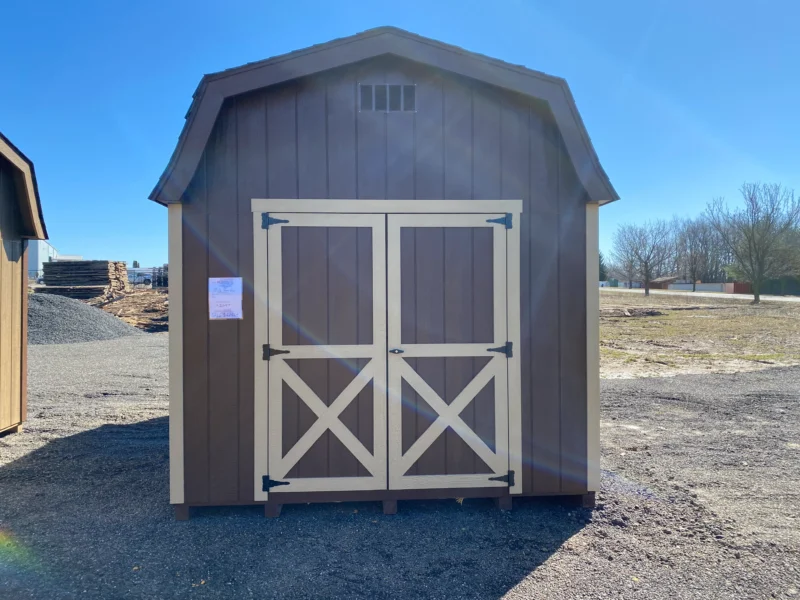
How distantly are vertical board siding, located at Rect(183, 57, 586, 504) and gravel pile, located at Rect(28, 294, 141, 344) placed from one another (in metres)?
14.4

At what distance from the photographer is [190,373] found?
390cm

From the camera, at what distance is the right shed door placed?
4.00 m

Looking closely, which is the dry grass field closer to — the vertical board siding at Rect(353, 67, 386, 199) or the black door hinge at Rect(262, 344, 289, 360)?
the vertical board siding at Rect(353, 67, 386, 199)

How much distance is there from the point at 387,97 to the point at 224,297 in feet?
6.81

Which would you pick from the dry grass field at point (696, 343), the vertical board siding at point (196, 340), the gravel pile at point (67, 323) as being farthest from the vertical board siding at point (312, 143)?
the gravel pile at point (67, 323)

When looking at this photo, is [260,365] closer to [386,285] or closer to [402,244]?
[386,285]

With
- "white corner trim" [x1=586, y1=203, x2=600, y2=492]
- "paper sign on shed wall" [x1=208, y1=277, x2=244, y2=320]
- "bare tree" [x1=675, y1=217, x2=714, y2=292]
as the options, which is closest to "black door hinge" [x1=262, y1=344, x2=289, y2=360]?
"paper sign on shed wall" [x1=208, y1=277, x2=244, y2=320]

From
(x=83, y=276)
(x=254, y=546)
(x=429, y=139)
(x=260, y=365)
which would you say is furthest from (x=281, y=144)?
(x=83, y=276)

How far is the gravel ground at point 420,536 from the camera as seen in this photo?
3.04 m

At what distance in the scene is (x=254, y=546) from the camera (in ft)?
11.5

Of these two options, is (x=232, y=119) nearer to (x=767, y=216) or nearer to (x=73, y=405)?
(x=73, y=405)

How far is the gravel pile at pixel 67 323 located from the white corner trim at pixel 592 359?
16267mm

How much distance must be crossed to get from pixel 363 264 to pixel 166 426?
14.3 feet

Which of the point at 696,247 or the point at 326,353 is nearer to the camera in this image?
the point at 326,353
